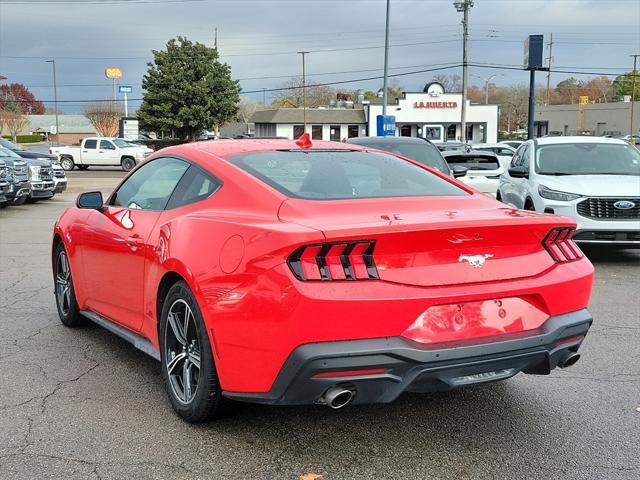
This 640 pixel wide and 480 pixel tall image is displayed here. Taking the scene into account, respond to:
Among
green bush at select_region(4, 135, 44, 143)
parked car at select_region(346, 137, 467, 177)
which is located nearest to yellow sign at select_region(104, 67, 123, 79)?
green bush at select_region(4, 135, 44, 143)

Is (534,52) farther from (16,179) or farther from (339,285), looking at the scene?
(339,285)

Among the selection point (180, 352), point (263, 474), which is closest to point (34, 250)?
point (180, 352)

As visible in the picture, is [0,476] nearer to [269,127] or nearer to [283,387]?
[283,387]

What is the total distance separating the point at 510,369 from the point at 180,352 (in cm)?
181

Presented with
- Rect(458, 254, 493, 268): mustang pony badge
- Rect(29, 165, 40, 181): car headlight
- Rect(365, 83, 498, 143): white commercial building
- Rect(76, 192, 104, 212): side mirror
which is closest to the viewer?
Rect(458, 254, 493, 268): mustang pony badge

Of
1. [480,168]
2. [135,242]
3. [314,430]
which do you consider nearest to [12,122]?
[480,168]

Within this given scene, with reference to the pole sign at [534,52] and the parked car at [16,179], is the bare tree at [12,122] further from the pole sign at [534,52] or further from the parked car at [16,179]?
the parked car at [16,179]

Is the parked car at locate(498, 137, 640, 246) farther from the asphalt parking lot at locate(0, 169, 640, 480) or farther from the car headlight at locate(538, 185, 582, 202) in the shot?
the asphalt parking lot at locate(0, 169, 640, 480)

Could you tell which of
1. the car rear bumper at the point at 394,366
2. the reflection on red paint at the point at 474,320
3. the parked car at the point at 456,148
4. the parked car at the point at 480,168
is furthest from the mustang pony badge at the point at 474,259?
the parked car at the point at 456,148

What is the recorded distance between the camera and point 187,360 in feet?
12.4

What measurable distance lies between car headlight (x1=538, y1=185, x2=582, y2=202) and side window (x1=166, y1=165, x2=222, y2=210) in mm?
6165

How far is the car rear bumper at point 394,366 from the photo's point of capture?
2943 millimetres

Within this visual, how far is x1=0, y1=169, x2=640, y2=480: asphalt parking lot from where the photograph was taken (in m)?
3.27

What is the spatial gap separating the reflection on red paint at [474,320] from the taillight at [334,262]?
33 cm
